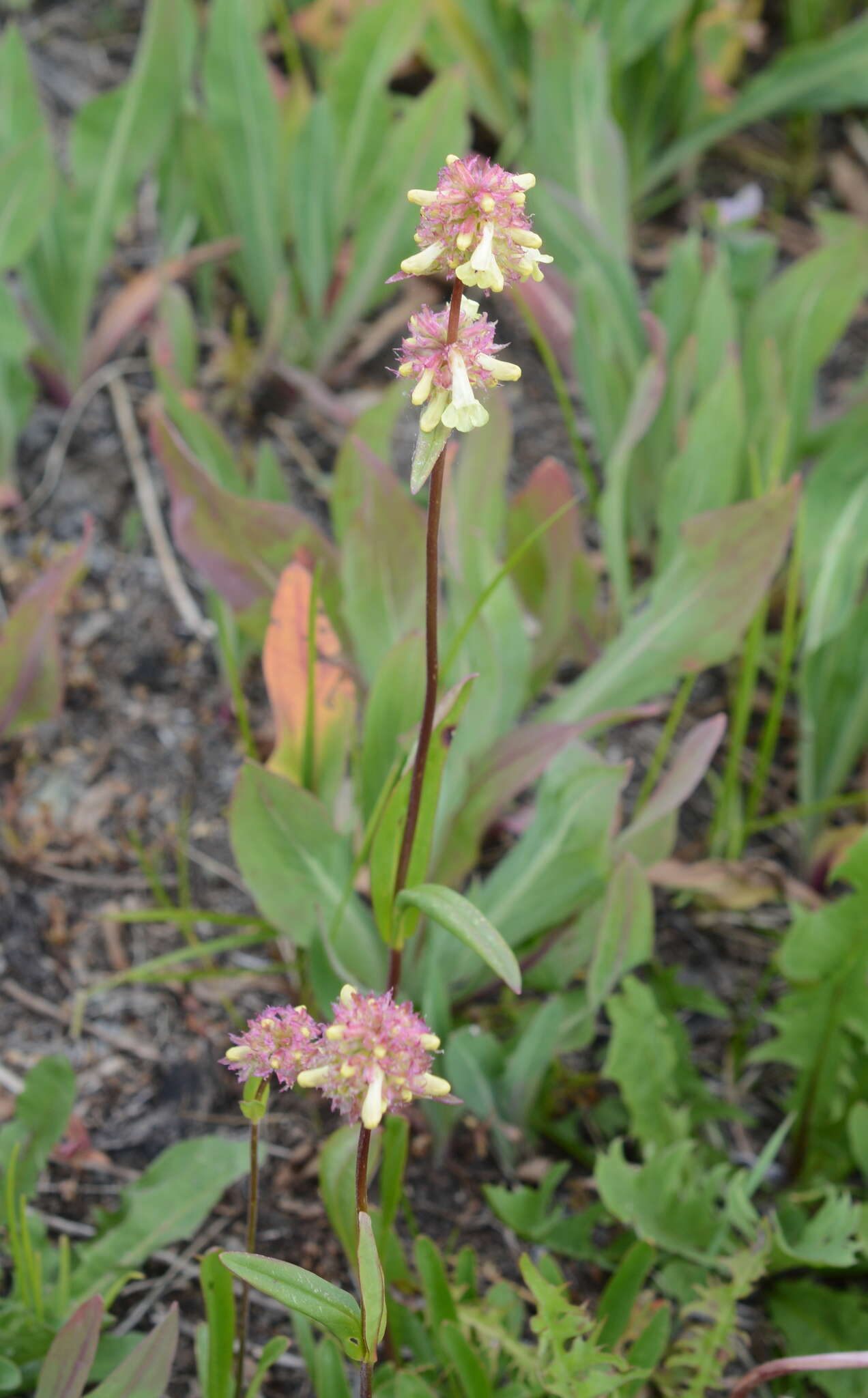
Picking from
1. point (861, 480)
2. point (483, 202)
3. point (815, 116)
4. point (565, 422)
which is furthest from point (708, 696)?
point (815, 116)

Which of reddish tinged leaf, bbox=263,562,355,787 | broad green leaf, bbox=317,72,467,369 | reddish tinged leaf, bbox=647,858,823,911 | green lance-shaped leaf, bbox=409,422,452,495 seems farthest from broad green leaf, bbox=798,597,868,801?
green lance-shaped leaf, bbox=409,422,452,495

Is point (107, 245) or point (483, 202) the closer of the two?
point (483, 202)

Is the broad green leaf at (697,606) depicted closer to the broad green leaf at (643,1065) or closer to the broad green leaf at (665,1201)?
the broad green leaf at (643,1065)

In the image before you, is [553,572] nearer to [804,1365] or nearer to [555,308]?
[555,308]

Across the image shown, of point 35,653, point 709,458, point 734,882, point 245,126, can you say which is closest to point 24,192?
point 245,126

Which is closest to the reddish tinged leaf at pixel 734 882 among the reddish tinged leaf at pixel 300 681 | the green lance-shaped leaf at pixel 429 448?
the reddish tinged leaf at pixel 300 681

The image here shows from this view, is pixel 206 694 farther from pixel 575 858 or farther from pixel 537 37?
pixel 537 37

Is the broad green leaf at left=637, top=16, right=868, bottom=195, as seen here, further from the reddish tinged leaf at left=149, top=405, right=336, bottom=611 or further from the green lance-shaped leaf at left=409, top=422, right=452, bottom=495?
the green lance-shaped leaf at left=409, top=422, right=452, bottom=495
